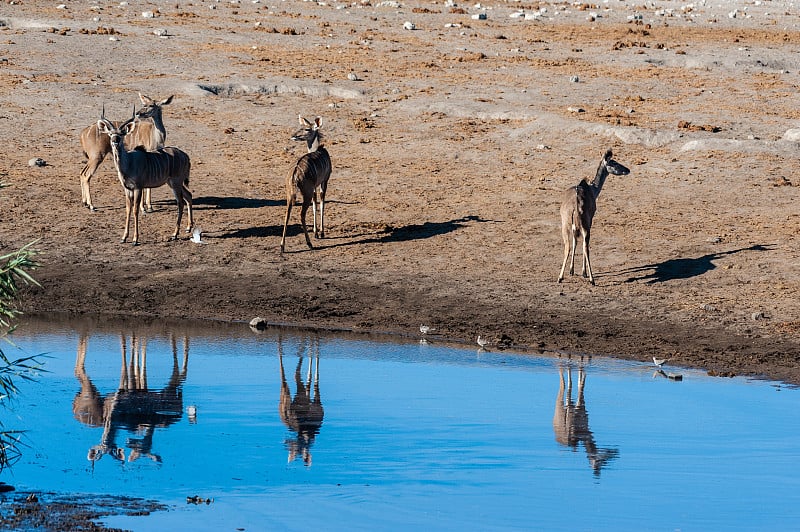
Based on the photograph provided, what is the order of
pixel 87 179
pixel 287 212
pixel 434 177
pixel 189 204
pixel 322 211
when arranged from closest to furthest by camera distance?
pixel 287 212, pixel 322 211, pixel 189 204, pixel 87 179, pixel 434 177

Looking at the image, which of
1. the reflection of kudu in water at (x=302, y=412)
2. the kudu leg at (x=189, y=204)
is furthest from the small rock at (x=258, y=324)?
the kudu leg at (x=189, y=204)

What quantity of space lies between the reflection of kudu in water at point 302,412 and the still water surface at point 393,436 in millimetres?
32

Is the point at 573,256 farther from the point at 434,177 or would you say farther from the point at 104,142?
the point at 104,142

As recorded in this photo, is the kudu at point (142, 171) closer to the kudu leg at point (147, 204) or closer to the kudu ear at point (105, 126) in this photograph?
the kudu ear at point (105, 126)

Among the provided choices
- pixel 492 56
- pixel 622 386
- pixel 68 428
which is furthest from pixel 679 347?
pixel 492 56

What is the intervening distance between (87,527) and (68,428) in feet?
8.40

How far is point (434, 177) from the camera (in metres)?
20.2

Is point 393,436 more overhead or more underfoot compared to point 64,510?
more overhead

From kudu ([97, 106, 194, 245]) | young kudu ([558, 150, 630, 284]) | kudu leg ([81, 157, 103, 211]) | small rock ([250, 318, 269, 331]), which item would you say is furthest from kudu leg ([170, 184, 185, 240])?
young kudu ([558, 150, 630, 284])

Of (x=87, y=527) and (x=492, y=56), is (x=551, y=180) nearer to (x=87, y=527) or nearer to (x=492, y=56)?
(x=492, y=56)

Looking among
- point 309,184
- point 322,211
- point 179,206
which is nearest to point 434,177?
point 322,211

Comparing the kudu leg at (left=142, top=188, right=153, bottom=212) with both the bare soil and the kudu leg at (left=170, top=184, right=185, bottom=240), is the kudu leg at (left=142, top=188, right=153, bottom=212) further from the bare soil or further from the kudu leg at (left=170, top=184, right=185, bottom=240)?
the bare soil

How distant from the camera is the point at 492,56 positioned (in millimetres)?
28672

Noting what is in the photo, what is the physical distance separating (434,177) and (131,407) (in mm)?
10050
